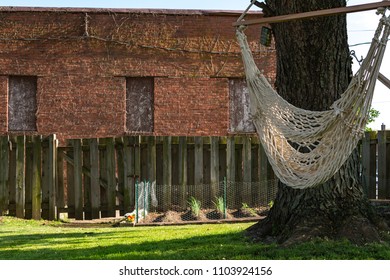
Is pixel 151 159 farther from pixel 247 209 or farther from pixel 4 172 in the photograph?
pixel 4 172

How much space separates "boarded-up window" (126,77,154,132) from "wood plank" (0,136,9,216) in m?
4.77

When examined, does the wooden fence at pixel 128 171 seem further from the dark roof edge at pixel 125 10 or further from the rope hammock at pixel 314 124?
the rope hammock at pixel 314 124

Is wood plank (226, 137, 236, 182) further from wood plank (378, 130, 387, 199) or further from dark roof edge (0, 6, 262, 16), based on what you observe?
dark roof edge (0, 6, 262, 16)

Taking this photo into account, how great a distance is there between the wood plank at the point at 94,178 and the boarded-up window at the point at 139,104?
165 inches

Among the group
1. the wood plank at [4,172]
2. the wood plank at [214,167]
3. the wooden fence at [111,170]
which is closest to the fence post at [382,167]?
the wooden fence at [111,170]

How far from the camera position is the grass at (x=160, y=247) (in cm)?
569

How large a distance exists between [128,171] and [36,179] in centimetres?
172

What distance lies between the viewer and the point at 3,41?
15805 mm

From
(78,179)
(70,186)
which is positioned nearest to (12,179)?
(70,186)

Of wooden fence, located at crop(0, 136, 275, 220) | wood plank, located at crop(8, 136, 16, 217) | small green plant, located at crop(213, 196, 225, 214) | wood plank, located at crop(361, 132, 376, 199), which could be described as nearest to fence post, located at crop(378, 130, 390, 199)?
wood plank, located at crop(361, 132, 376, 199)

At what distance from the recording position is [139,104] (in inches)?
633

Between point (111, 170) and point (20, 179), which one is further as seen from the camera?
point (111, 170)
